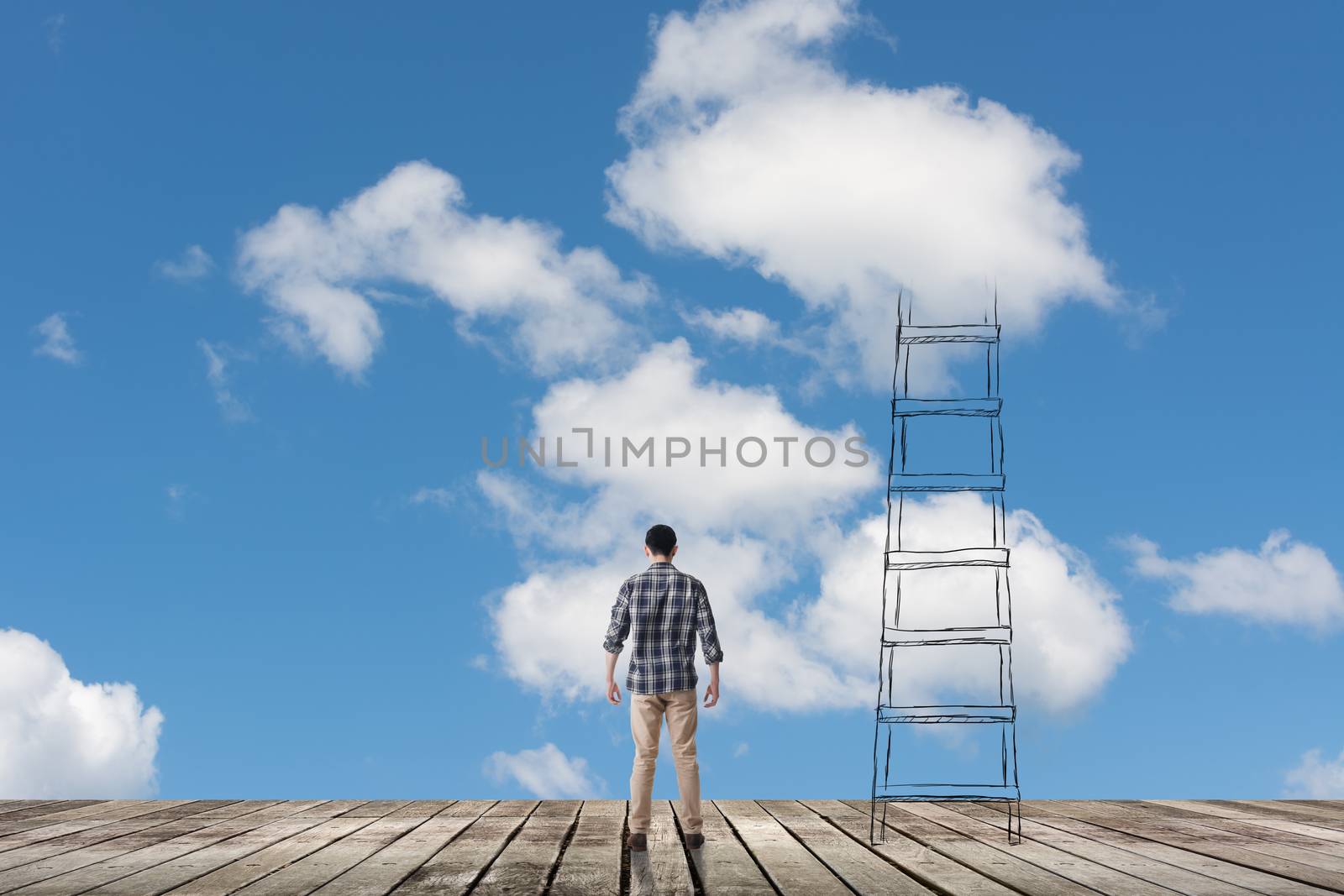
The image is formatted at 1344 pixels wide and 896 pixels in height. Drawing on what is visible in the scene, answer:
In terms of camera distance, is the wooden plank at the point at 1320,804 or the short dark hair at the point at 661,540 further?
the wooden plank at the point at 1320,804

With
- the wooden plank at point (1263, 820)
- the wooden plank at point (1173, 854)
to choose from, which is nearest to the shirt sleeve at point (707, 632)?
the wooden plank at point (1173, 854)

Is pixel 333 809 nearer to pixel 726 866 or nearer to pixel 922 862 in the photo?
pixel 726 866

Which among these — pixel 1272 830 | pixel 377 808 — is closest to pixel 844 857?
pixel 1272 830

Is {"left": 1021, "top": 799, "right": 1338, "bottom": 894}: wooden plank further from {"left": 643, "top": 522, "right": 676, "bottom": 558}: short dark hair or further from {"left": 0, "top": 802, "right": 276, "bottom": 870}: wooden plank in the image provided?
{"left": 0, "top": 802, "right": 276, "bottom": 870}: wooden plank

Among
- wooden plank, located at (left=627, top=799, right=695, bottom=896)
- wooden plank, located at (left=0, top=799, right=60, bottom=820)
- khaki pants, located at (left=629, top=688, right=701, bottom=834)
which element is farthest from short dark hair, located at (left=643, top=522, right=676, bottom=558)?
wooden plank, located at (left=0, top=799, right=60, bottom=820)

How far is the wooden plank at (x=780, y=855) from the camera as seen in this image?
5148 mm

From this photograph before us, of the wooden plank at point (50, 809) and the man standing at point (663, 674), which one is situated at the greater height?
the man standing at point (663, 674)

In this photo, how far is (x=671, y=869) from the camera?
5.54m

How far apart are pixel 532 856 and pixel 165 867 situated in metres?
1.86

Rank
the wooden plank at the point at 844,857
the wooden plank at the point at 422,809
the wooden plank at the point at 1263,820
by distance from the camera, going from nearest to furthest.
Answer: the wooden plank at the point at 844,857 → the wooden plank at the point at 1263,820 → the wooden plank at the point at 422,809

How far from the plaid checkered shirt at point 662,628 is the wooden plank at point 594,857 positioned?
2.93 ft

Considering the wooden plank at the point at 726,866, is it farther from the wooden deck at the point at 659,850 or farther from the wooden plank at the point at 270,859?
the wooden plank at the point at 270,859

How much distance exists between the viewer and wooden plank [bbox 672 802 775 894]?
16.7ft

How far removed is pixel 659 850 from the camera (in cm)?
618
